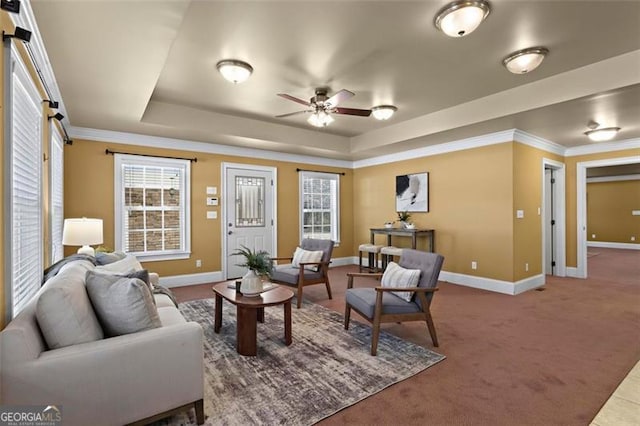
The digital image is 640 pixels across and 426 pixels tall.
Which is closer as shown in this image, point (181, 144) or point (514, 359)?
point (514, 359)

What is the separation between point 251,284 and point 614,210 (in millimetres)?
Answer: 12516

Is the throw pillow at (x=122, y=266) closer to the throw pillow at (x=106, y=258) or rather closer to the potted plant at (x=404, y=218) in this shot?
the throw pillow at (x=106, y=258)

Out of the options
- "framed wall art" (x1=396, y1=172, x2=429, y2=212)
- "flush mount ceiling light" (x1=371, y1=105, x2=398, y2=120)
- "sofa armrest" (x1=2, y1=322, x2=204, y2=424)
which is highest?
"flush mount ceiling light" (x1=371, y1=105, x2=398, y2=120)

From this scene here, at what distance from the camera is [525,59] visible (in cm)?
290

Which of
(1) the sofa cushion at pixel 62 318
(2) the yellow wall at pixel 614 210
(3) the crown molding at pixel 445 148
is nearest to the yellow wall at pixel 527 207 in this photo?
(3) the crown molding at pixel 445 148

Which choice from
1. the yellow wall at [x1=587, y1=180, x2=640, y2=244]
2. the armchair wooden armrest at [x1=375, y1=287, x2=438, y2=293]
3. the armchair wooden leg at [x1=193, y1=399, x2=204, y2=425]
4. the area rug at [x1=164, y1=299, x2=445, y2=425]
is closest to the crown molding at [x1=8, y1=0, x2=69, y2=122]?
the armchair wooden leg at [x1=193, y1=399, x2=204, y2=425]

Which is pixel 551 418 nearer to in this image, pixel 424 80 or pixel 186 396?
pixel 186 396

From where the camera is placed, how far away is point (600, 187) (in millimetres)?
10688

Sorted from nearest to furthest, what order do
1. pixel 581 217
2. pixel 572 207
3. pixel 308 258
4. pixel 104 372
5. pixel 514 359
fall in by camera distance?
pixel 104 372 → pixel 514 359 → pixel 308 258 → pixel 581 217 → pixel 572 207

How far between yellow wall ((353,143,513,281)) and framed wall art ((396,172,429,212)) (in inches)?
3.7

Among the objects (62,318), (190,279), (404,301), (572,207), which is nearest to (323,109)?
(404,301)

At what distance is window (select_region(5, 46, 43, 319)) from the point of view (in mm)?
1751

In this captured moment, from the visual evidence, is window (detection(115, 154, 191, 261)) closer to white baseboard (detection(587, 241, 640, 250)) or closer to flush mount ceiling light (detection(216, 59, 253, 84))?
flush mount ceiling light (detection(216, 59, 253, 84))

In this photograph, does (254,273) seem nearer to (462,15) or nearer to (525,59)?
(462,15)
